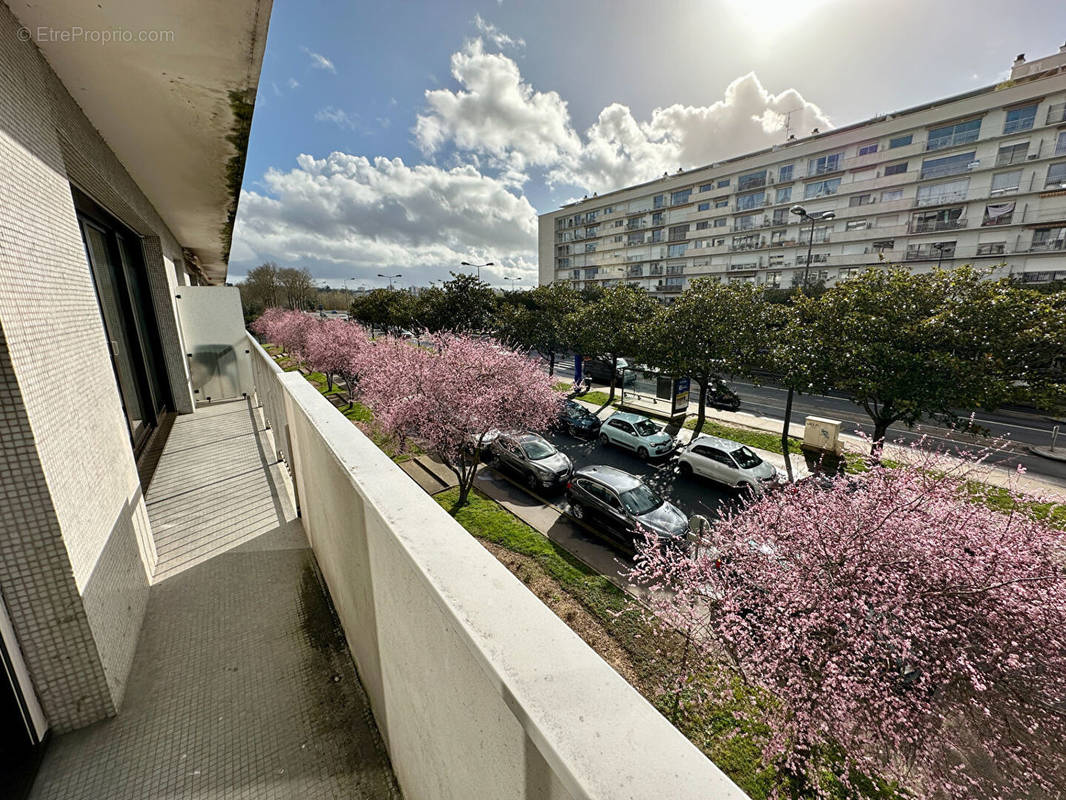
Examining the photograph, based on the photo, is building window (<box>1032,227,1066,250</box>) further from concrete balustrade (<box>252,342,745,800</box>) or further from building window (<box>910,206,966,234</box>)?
concrete balustrade (<box>252,342,745,800</box>)

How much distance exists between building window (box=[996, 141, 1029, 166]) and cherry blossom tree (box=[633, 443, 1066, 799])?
130 feet

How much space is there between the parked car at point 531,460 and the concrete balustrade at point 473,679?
798 cm

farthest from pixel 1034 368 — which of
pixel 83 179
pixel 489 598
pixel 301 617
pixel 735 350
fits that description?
pixel 83 179

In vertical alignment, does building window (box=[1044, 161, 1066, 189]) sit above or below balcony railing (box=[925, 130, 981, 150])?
below

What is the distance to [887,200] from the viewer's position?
111ft

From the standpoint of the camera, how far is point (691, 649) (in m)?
5.36

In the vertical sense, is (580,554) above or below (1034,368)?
below

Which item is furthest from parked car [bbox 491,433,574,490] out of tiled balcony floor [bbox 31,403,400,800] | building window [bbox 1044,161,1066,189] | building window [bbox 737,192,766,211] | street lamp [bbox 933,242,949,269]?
building window [bbox 737,192,766,211]

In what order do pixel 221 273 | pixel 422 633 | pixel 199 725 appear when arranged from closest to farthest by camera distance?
1. pixel 422 633
2. pixel 199 725
3. pixel 221 273

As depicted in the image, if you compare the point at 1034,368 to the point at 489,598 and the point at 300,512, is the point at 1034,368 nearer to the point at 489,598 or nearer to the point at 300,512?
the point at 489,598

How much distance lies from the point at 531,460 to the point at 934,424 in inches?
667

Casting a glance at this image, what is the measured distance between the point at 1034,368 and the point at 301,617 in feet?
46.6

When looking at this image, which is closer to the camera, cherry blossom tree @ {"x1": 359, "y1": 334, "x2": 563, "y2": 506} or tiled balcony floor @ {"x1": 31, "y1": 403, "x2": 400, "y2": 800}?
tiled balcony floor @ {"x1": 31, "y1": 403, "x2": 400, "y2": 800}

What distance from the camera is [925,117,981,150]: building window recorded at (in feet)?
97.3
